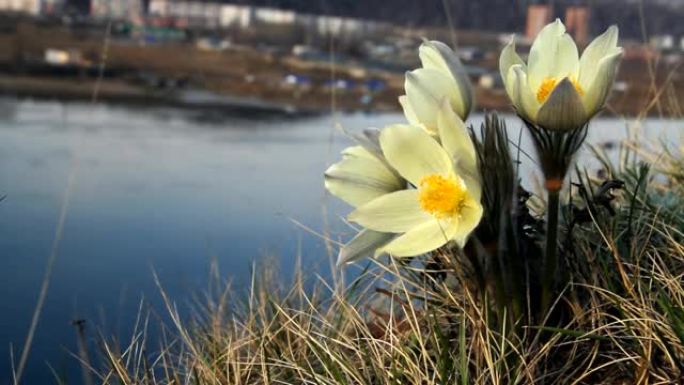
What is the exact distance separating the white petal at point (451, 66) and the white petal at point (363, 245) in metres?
0.12

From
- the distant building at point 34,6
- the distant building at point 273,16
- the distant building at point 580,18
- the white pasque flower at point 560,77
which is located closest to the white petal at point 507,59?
the white pasque flower at point 560,77

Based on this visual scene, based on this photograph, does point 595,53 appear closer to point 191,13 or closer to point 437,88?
point 437,88

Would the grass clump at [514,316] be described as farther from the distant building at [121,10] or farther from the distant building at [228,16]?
the distant building at [228,16]

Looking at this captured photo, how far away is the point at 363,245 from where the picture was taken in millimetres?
839

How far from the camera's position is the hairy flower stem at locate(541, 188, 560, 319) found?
2.72ft

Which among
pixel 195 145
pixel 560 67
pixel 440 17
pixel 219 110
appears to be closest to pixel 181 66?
pixel 219 110

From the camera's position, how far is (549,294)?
886 millimetres

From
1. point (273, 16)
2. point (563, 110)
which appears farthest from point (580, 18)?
point (563, 110)

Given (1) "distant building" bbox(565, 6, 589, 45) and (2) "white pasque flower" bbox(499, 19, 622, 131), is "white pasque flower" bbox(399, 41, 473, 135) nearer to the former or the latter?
(2) "white pasque flower" bbox(499, 19, 622, 131)

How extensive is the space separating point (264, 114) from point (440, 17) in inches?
40.2

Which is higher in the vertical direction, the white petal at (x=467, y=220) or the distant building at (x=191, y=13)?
the white petal at (x=467, y=220)

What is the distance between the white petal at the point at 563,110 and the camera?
769 mm

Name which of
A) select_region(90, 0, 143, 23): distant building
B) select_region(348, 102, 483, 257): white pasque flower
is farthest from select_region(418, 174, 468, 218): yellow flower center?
select_region(90, 0, 143, 23): distant building

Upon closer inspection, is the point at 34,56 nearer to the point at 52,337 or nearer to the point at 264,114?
the point at 264,114
